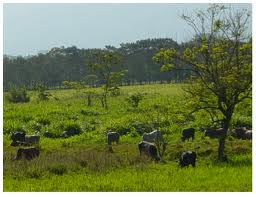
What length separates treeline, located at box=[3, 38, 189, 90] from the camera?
88812mm

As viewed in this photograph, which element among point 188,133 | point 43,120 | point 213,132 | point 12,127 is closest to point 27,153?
point 188,133

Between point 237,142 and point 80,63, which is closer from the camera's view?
point 237,142

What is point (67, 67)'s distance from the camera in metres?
95.5

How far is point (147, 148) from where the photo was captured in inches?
643

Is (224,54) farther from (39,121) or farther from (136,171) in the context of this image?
(39,121)

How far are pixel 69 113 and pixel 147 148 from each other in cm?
1393

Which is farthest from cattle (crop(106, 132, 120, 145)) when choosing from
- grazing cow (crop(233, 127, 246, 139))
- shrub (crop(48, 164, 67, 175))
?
shrub (crop(48, 164, 67, 175))

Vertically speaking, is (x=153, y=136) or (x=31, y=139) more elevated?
(x=153, y=136)

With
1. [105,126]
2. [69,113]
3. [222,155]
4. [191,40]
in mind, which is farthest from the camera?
[69,113]

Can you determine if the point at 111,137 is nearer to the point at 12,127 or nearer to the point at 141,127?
the point at 141,127

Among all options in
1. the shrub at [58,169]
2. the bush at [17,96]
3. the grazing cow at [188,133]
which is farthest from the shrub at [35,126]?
the bush at [17,96]

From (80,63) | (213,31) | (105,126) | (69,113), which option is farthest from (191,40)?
(80,63)

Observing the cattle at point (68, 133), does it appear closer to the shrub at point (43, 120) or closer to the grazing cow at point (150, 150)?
the shrub at point (43, 120)

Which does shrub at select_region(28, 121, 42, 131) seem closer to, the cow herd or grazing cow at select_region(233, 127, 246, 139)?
the cow herd
